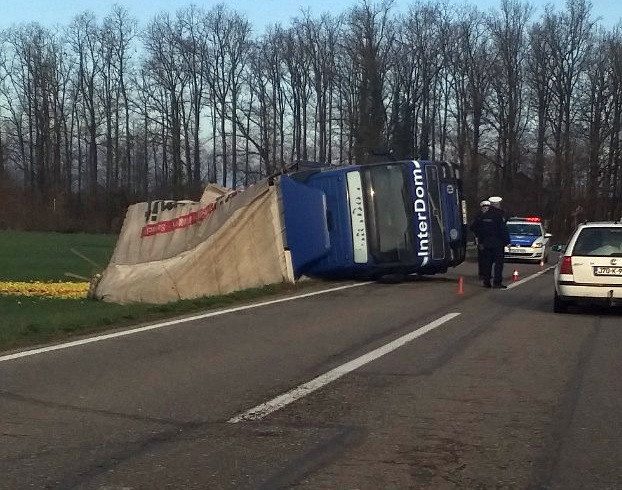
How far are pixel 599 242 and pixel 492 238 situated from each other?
496 cm

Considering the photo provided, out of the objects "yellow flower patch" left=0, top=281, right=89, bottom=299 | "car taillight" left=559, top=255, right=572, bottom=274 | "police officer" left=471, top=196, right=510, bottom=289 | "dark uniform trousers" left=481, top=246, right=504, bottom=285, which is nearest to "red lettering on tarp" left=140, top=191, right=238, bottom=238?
"yellow flower patch" left=0, top=281, right=89, bottom=299

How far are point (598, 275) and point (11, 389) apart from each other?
391 inches

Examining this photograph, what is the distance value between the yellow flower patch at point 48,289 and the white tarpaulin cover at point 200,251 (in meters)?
1.84

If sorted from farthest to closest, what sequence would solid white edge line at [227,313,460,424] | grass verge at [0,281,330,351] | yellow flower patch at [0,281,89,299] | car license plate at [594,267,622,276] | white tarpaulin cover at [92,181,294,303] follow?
yellow flower patch at [0,281,89,299]
white tarpaulin cover at [92,181,294,303]
car license plate at [594,267,622,276]
grass verge at [0,281,330,351]
solid white edge line at [227,313,460,424]

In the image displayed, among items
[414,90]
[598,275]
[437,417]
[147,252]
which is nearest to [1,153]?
[414,90]

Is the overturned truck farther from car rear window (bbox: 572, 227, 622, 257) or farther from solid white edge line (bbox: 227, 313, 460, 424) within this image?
solid white edge line (bbox: 227, 313, 460, 424)

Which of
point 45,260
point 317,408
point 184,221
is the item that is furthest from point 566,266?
point 45,260

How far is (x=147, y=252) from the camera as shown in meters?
20.1

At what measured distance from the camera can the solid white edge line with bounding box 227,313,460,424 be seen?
7375mm

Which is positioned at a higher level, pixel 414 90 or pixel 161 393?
pixel 414 90

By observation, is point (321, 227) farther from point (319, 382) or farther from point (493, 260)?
point (319, 382)

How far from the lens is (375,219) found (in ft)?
66.6

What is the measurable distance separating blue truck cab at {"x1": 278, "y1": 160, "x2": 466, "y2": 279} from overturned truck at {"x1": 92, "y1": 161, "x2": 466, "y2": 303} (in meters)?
0.02

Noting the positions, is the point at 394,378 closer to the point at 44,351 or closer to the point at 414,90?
the point at 44,351
